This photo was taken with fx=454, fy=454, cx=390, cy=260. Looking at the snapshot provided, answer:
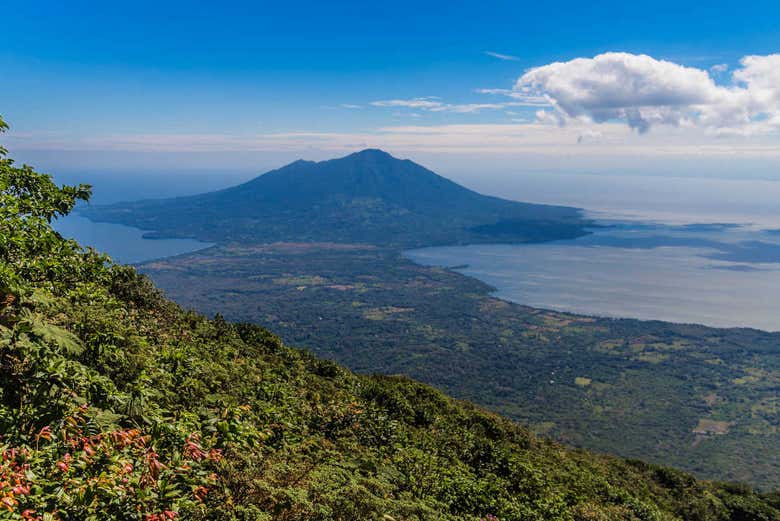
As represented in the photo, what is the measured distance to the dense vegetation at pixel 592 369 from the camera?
9125 centimetres

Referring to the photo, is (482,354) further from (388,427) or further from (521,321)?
(388,427)

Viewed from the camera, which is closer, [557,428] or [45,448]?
[45,448]

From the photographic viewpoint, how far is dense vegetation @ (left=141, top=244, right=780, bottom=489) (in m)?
91.2

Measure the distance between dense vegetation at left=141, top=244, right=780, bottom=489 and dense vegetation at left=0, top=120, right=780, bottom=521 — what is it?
268 feet

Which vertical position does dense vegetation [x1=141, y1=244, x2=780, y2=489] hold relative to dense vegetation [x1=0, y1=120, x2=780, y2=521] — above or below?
below

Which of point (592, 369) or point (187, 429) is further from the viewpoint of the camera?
point (592, 369)

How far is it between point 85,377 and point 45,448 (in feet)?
4.55

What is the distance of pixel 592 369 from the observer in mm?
136500

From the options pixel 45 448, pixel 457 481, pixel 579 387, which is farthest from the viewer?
pixel 579 387

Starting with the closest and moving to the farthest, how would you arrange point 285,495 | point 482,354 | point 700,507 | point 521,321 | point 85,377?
point 85,377
point 285,495
point 700,507
point 482,354
point 521,321

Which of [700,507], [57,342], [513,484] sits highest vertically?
[57,342]

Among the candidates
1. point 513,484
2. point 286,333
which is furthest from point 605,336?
point 513,484

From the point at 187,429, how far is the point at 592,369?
486ft

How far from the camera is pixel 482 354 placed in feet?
490
